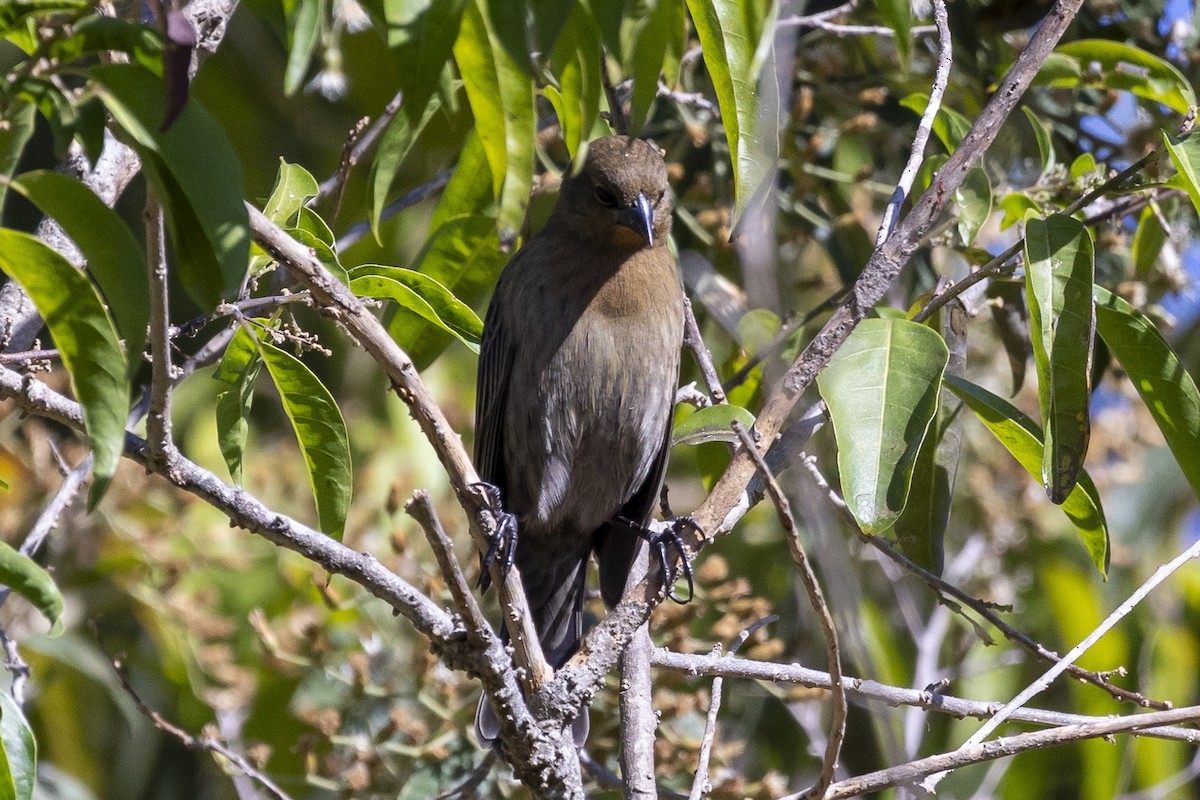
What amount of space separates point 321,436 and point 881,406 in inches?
42.5

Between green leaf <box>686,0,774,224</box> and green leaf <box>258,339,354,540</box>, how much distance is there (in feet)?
2.81

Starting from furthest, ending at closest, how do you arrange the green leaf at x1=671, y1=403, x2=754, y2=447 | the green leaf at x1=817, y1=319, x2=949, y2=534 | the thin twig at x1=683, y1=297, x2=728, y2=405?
1. the thin twig at x1=683, y1=297, x2=728, y2=405
2. the green leaf at x1=671, y1=403, x2=754, y2=447
3. the green leaf at x1=817, y1=319, x2=949, y2=534

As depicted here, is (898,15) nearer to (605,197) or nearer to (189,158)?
(189,158)

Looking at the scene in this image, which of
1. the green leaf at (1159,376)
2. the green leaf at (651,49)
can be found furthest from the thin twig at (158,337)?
the green leaf at (1159,376)

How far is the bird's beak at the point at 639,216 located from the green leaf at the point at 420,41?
6.71ft

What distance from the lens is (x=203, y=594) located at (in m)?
4.60

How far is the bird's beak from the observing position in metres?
3.64

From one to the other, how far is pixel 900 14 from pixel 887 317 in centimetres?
66

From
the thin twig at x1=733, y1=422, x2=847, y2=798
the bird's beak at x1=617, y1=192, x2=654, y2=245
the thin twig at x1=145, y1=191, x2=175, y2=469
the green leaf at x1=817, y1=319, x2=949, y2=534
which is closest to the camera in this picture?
the thin twig at x1=145, y1=191, x2=175, y2=469

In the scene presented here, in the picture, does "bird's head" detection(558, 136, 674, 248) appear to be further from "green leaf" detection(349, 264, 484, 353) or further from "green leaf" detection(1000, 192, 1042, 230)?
"green leaf" detection(1000, 192, 1042, 230)

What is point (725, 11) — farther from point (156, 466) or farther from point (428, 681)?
point (428, 681)

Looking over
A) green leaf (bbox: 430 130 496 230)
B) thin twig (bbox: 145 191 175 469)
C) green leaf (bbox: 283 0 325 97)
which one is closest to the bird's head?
green leaf (bbox: 430 130 496 230)

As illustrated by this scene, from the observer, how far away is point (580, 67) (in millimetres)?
1860

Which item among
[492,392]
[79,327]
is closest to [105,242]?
[79,327]
